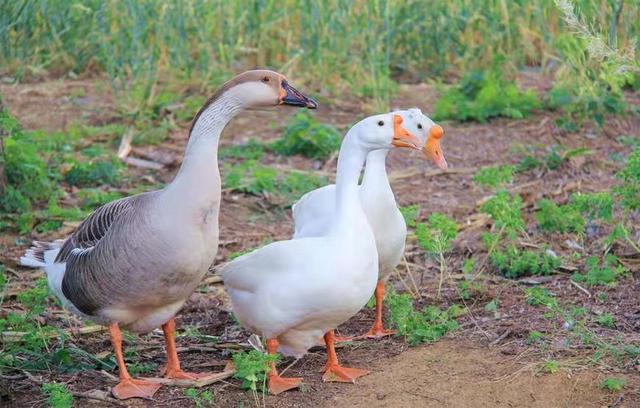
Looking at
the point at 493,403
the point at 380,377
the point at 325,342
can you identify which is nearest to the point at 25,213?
the point at 325,342

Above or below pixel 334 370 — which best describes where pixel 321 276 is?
above

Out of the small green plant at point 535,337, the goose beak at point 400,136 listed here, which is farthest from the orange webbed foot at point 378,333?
the goose beak at point 400,136

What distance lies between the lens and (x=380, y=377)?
18.2 ft

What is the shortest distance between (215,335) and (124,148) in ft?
12.4

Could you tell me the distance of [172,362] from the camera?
5695 mm

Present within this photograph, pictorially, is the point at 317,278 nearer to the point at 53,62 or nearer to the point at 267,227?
the point at 267,227

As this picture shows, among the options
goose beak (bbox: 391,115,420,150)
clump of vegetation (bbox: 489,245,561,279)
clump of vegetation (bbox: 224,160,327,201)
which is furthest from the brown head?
clump of vegetation (bbox: 224,160,327,201)

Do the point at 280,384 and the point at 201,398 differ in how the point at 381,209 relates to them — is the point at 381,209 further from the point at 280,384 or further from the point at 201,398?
the point at 201,398

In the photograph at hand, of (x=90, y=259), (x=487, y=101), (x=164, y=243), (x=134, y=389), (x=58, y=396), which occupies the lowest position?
(x=134, y=389)

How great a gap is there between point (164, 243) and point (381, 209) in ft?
4.86

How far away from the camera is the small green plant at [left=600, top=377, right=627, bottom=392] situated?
5074 mm

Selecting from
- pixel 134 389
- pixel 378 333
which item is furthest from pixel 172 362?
pixel 378 333

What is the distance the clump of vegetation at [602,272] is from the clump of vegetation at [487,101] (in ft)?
12.4

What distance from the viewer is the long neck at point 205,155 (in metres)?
5.29
